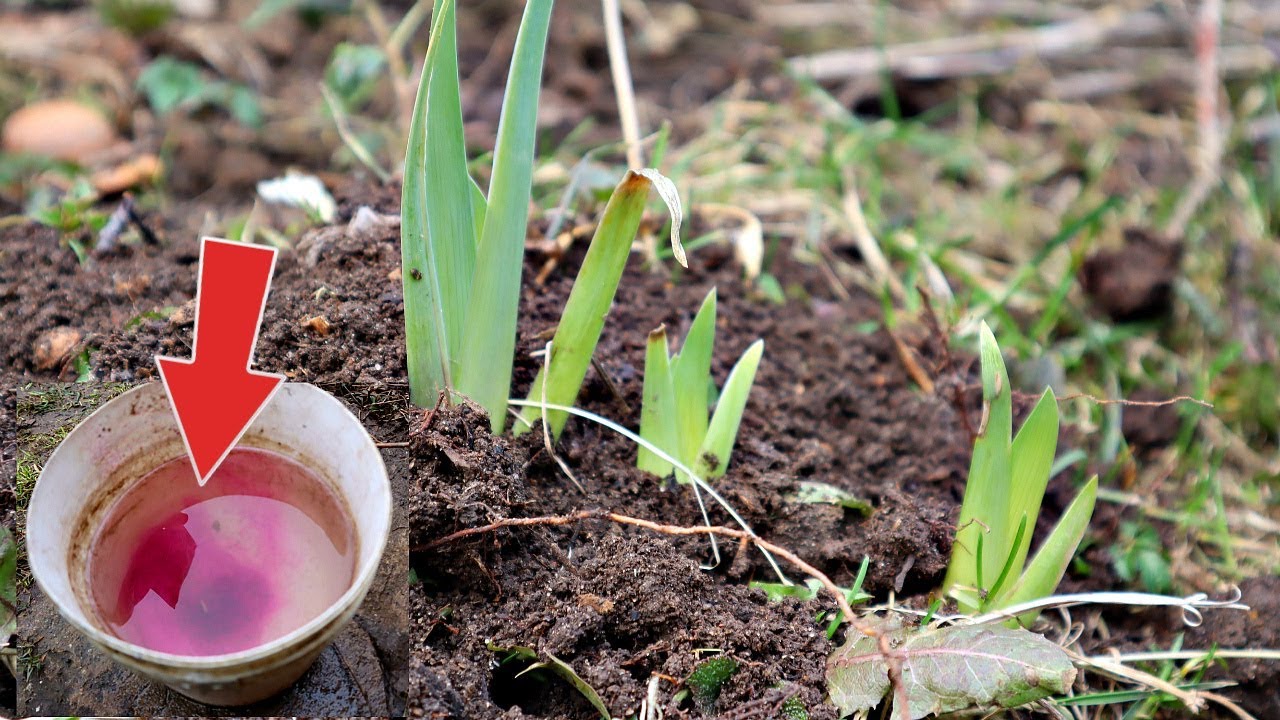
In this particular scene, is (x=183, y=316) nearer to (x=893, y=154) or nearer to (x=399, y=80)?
(x=399, y=80)

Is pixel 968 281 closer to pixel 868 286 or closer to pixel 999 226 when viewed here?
pixel 868 286

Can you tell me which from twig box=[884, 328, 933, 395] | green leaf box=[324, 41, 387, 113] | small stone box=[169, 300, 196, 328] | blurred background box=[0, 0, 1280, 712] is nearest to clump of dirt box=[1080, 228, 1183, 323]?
blurred background box=[0, 0, 1280, 712]

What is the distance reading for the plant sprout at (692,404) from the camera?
1396 millimetres

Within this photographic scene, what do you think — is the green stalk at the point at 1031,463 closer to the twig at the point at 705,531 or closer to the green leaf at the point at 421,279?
the twig at the point at 705,531

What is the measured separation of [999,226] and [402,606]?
201 cm

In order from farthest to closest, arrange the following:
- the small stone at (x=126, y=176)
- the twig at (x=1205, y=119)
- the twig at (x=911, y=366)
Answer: the twig at (x=1205, y=119)
the small stone at (x=126, y=176)
the twig at (x=911, y=366)

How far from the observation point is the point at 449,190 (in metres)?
1.23

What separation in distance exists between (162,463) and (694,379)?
0.70 meters

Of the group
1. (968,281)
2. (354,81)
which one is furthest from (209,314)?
(968,281)

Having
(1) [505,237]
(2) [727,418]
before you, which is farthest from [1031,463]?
(1) [505,237]

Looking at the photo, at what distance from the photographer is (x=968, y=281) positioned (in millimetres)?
2156

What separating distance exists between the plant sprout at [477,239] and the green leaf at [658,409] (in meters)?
0.09

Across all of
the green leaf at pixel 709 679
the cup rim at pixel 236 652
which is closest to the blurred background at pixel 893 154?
the cup rim at pixel 236 652

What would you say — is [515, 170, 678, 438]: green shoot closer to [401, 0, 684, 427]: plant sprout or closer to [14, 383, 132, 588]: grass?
[401, 0, 684, 427]: plant sprout
